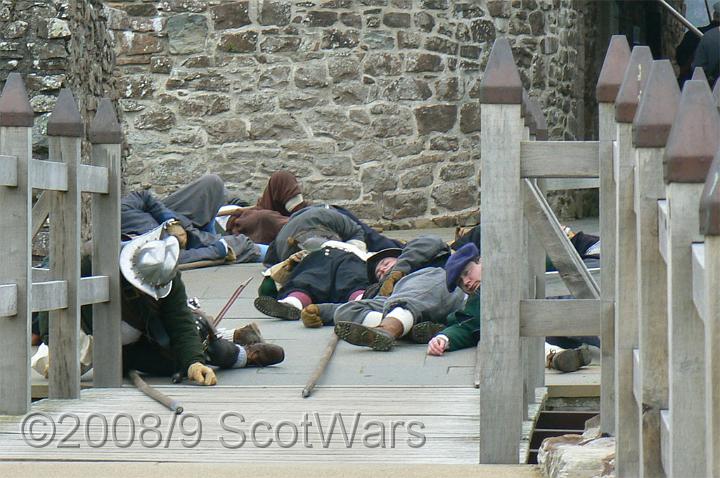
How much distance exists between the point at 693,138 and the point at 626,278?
54.3 inches

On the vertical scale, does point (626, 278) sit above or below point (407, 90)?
above

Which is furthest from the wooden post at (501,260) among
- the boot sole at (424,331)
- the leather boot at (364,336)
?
the boot sole at (424,331)

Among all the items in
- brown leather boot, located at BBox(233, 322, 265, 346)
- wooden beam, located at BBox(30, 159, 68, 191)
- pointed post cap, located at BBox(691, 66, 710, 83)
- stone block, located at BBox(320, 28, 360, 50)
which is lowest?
brown leather boot, located at BBox(233, 322, 265, 346)

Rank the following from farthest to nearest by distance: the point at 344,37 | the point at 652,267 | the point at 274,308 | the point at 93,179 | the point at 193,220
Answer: the point at 344,37 < the point at 193,220 < the point at 274,308 < the point at 93,179 < the point at 652,267

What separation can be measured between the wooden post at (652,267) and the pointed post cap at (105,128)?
319 centimetres

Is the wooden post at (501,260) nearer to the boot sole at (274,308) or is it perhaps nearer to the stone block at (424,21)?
the boot sole at (274,308)

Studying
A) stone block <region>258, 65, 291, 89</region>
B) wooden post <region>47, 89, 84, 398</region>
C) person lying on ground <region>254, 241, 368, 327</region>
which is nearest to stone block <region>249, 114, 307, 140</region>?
stone block <region>258, 65, 291, 89</region>

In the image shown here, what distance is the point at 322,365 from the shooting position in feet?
20.8

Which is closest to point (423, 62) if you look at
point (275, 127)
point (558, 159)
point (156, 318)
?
point (275, 127)

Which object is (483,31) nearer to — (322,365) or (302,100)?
(302,100)

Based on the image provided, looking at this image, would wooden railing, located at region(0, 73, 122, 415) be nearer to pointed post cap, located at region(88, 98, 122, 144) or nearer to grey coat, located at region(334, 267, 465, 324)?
pointed post cap, located at region(88, 98, 122, 144)

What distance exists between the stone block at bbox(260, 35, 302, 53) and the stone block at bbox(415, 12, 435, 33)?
106cm

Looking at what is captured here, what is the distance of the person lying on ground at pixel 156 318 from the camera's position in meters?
5.80

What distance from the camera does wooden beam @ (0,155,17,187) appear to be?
5023 millimetres
